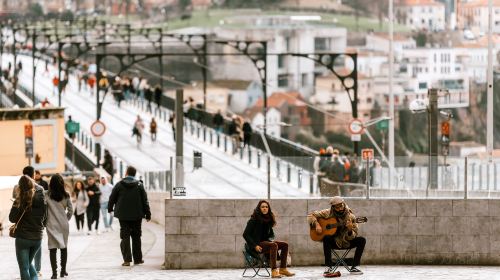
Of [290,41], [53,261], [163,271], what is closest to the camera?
[53,261]

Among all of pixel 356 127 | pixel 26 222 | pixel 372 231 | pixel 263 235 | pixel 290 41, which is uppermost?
pixel 26 222

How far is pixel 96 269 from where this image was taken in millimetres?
21391

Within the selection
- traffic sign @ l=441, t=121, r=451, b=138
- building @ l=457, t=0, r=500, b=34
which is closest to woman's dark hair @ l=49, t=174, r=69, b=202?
traffic sign @ l=441, t=121, r=451, b=138

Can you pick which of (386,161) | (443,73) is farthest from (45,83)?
(386,161)

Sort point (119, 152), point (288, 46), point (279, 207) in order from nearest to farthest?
point (279, 207), point (119, 152), point (288, 46)

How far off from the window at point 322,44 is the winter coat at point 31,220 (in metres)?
174

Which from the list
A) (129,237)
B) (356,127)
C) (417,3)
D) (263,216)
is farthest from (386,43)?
(263,216)

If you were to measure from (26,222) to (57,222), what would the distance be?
177 cm

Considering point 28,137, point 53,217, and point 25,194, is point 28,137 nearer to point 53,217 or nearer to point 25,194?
point 53,217

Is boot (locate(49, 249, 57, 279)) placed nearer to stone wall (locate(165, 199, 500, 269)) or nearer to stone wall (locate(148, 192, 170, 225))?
stone wall (locate(165, 199, 500, 269))

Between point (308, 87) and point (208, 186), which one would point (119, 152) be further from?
point (308, 87)

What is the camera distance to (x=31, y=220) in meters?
17.5

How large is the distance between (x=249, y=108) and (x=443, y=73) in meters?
38.9

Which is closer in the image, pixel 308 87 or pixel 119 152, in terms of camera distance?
pixel 119 152
